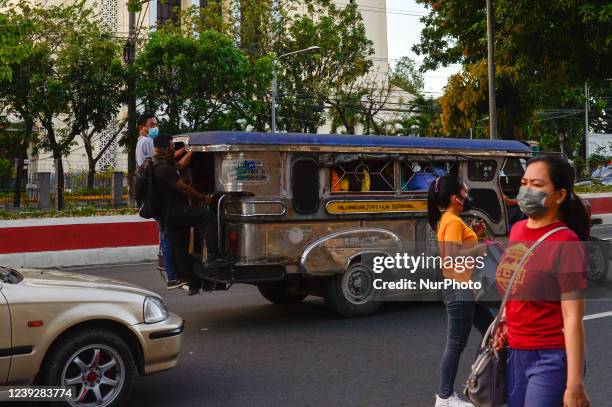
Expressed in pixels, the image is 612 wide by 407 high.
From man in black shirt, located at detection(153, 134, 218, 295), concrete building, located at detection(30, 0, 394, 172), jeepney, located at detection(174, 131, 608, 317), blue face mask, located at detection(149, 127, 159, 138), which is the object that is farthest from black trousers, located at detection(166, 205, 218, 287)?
concrete building, located at detection(30, 0, 394, 172)

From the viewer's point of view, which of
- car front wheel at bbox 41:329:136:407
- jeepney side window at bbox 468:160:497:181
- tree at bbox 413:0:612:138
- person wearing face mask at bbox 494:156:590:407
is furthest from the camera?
tree at bbox 413:0:612:138

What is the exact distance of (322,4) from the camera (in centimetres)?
3503

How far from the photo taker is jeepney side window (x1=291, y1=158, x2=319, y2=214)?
7.90m

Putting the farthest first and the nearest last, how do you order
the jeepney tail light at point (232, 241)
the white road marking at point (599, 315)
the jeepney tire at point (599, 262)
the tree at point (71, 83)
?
the tree at point (71, 83) < the jeepney tire at point (599, 262) < the white road marking at point (599, 315) < the jeepney tail light at point (232, 241)

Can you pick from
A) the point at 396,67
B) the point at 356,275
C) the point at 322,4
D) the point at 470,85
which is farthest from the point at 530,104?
the point at 396,67

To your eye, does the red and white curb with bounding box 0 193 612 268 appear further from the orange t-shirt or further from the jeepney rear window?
Result: the orange t-shirt

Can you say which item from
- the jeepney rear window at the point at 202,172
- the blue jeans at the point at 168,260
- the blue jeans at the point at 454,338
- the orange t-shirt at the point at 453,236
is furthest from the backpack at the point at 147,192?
the blue jeans at the point at 454,338

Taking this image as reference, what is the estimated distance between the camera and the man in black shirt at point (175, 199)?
7574 millimetres

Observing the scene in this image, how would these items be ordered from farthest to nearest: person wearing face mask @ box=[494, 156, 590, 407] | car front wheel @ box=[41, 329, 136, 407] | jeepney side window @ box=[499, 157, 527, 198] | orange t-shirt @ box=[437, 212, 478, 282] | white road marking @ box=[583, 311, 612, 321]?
jeepney side window @ box=[499, 157, 527, 198], white road marking @ box=[583, 311, 612, 321], orange t-shirt @ box=[437, 212, 478, 282], car front wheel @ box=[41, 329, 136, 407], person wearing face mask @ box=[494, 156, 590, 407]

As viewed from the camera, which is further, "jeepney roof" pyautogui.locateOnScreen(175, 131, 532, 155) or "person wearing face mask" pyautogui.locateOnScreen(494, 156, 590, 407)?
"jeepney roof" pyautogui.locateOnScreen(175, 131, 532, 155)

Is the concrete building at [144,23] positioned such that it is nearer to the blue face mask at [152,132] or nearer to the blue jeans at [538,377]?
the blue face mask at [152,132]

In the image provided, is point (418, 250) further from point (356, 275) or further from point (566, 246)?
point (566, 246)

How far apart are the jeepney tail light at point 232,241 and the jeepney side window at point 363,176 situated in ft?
4.11

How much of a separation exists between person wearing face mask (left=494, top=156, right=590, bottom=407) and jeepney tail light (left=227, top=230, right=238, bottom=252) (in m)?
4.80
